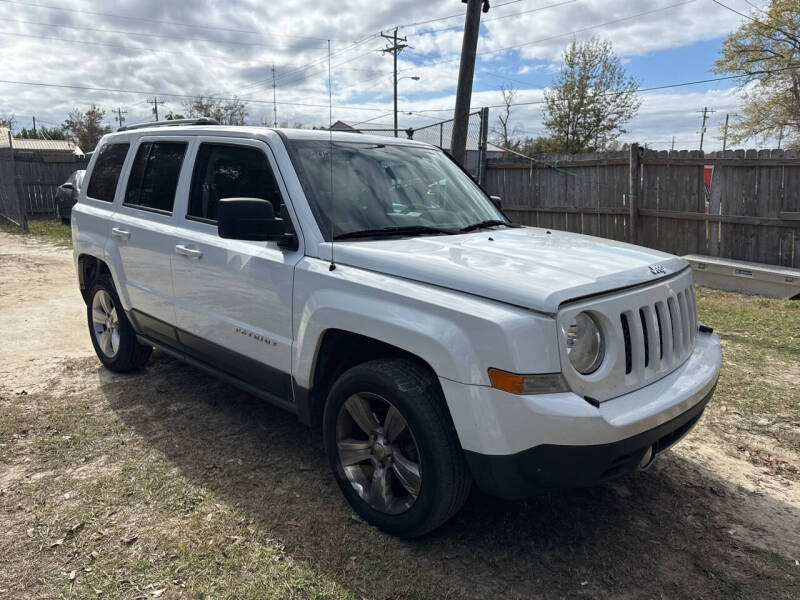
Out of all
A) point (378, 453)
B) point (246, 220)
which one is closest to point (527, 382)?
point (378, 453)

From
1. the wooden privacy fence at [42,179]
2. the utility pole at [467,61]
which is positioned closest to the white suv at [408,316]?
the utility pole at [467,61]

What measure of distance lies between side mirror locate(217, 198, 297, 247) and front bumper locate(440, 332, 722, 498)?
1274mm

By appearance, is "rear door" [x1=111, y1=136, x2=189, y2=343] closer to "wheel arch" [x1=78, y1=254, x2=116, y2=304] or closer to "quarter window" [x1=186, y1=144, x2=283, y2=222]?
"quarter window" [x1=186, y1=144, x2=283, y2=222]

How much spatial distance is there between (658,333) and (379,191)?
1.70 metres

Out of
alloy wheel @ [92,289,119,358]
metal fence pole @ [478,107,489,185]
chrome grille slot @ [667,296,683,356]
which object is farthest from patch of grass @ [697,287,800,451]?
metal fence pole @ [478,107,489,185]

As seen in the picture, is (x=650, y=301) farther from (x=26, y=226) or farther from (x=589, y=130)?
(x=589, y=130)

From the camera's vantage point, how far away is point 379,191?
3553mm

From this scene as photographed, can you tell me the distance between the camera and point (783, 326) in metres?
6.61

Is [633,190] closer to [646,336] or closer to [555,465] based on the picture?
[646,336]

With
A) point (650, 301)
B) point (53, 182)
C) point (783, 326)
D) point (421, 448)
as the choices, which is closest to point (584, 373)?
point (650, 301)

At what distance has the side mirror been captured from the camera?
3023 mm

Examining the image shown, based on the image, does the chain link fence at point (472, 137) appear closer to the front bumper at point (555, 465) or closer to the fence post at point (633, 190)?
the fence post at point (633, 190)

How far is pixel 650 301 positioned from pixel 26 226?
737 inches

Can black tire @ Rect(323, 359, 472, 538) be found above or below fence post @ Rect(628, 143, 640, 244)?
below
